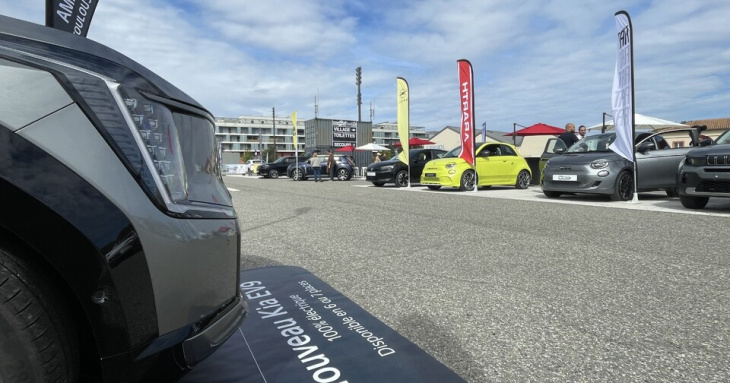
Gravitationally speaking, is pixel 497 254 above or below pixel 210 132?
below

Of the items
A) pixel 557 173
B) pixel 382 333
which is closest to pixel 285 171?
pixel 557 173

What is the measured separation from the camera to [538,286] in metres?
3.15

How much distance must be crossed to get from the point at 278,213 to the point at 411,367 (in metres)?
6.08

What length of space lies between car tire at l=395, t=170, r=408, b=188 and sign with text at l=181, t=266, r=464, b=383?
1367cm

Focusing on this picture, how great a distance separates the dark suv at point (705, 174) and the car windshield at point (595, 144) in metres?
2.49

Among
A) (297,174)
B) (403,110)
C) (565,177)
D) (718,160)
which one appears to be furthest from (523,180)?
(297,174)

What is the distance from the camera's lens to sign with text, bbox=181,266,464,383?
1.77 meters

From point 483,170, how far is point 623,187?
4780mm

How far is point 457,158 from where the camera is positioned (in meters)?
13.6

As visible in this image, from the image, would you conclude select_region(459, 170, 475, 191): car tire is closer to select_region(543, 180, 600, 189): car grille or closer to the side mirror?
select_region(543, 180, 600, 189): car grille

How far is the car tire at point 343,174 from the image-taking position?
917 inches

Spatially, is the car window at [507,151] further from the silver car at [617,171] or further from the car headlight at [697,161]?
the car headlight at [697,161]

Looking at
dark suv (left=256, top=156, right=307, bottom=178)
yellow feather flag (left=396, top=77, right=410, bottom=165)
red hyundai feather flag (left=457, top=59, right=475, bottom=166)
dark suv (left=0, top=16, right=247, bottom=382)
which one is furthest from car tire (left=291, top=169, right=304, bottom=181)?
dark suv (left=0, top=16, right=247, bottom=382)

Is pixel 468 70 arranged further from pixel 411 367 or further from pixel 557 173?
pixel 411 367
